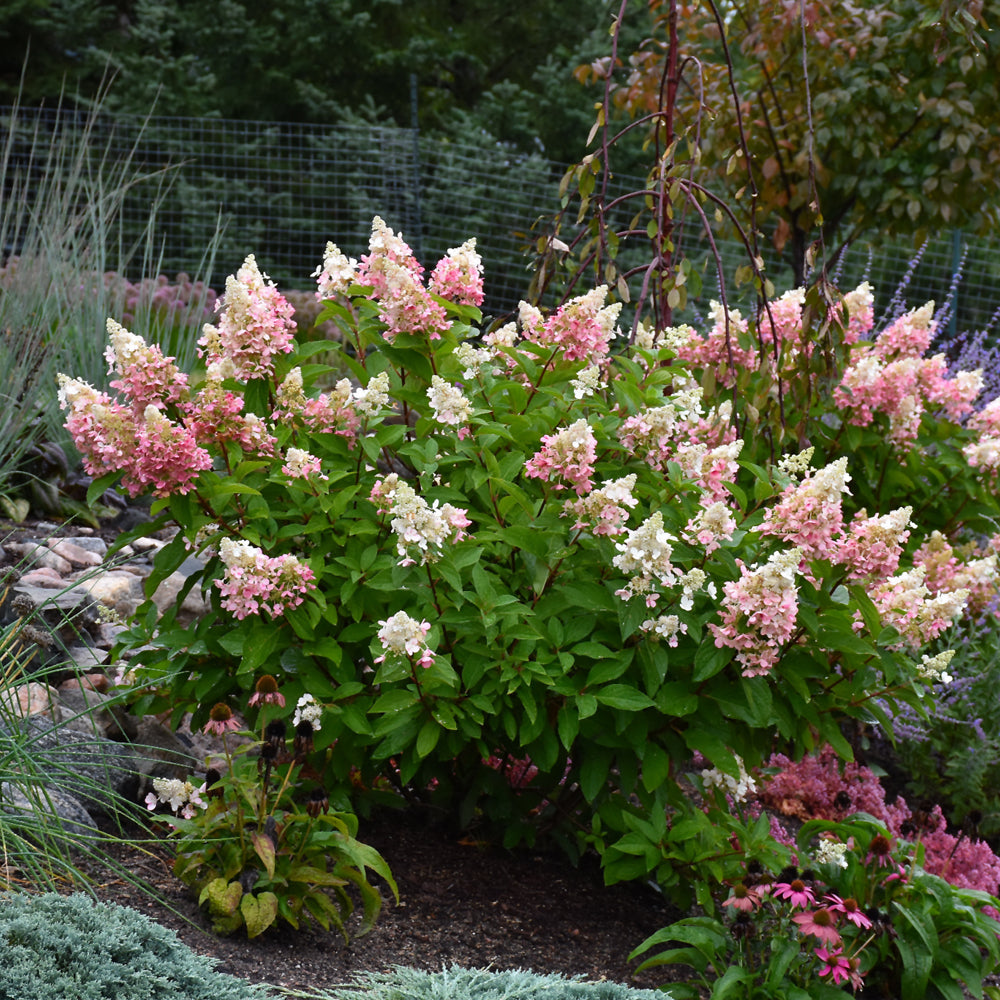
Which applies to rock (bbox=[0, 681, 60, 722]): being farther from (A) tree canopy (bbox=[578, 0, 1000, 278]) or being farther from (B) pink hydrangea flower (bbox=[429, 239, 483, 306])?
(A) tree canopy (bbox=[578, 0, 1000, 278])

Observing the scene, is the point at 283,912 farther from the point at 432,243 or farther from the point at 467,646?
the point at 432,243

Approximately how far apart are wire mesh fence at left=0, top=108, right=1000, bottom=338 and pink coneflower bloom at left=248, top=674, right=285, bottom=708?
25.5 feet

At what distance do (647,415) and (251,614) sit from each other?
38.9 inches

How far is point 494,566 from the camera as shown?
2.61 m

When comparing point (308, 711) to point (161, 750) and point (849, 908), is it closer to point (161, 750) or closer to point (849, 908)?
point (161, 750)

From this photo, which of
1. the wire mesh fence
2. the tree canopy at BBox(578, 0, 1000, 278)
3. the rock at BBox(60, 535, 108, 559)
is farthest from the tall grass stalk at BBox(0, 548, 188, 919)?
the wire mesh fence

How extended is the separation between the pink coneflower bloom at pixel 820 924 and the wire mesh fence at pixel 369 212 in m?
8.04

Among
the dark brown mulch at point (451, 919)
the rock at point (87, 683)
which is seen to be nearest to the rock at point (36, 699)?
the rock at point (87, 683)

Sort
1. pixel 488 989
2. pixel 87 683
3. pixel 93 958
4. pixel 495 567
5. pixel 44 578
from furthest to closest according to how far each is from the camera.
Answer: pixel 44 578, pixel 87 683, pixel 495 567, pixel 488 989, pixel 93 958

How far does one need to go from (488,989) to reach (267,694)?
764 mm

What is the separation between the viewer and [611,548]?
2.45 metres

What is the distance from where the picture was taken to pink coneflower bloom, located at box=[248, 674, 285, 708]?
A: 89.5 inches

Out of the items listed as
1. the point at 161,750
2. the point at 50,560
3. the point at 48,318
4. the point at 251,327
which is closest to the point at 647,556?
the point at 251,327

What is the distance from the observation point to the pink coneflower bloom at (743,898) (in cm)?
234
